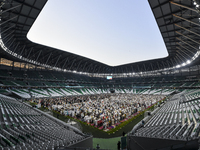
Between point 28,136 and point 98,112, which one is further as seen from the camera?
point 98,112

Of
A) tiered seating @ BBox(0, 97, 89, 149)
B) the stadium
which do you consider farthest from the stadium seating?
tiered seating @ BBox(0, 97, 89, 149)

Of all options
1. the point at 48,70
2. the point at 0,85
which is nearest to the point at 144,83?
the point at 48,70

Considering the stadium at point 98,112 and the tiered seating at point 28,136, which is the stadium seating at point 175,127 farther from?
the tiered seating at point 28,136

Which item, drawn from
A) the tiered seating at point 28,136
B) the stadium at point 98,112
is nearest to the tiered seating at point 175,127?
the stadium at point 98,112

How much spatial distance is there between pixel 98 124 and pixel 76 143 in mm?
9100

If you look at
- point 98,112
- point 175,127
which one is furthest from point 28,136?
point 98,112

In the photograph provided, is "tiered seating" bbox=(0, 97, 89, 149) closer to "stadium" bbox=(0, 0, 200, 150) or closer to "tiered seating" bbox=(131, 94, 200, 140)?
"stadium" bbox=(0, 0, 200, 150)

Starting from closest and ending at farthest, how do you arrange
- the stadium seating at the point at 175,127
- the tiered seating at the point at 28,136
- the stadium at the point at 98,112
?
the tiered seating at the point at 28,136 → the stadium seating at the point at 175,127 → the stadium at the point at 98,112

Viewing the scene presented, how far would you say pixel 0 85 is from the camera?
2808 centimetres

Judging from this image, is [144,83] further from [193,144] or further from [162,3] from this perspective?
[193,144]

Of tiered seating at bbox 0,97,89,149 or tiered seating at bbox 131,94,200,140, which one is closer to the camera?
tiered seating at bbox 0,97,89,149

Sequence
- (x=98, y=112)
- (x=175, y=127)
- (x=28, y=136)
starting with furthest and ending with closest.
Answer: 1. (x=98, y=112)
2. (x=175, y=127)
3. (x=28, y=136)

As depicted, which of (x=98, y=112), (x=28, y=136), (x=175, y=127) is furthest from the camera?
(x=98, y=112)

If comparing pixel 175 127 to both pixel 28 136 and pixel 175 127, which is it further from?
pixel 28 136
